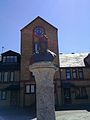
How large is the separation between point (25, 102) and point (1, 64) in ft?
25.2

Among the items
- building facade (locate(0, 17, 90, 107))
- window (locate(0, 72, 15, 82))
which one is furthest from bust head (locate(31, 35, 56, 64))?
window (locate(0, 72, 15, 82))

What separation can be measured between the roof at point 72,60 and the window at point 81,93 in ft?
12.5

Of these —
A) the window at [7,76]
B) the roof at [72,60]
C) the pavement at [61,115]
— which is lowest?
the pavement at [61,115]

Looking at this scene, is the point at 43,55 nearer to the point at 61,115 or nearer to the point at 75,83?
the point at 61,115

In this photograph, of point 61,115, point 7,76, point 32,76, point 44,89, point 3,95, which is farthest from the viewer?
point 7,76

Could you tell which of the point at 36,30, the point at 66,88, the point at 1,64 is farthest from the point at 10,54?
the point at 66,88

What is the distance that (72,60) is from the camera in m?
34.7

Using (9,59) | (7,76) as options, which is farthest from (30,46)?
(7,76)

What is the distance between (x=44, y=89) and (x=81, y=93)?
2352cm

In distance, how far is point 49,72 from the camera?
980cm

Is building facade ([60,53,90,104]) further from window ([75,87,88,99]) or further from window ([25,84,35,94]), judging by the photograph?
window ([25,84,35,94])

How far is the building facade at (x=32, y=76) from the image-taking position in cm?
3161

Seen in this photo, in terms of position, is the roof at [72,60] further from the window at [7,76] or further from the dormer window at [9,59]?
the window at [7,76]

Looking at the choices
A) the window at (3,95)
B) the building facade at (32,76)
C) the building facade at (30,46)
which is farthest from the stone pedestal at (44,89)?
the window at (3,95)
